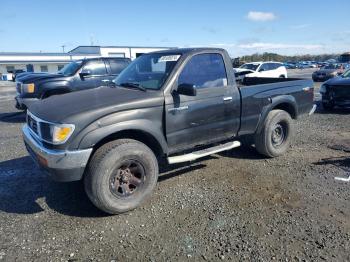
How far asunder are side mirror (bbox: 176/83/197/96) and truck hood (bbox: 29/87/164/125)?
27cm

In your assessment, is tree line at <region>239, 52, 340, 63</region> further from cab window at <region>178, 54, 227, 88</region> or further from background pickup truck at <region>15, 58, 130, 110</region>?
cab window at <region>178, 54, 227, 88</region>

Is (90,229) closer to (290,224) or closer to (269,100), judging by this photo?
(290,224)

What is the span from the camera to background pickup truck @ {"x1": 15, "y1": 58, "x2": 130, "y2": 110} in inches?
373

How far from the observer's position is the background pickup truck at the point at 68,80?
9469mm

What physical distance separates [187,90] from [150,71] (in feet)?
2.94

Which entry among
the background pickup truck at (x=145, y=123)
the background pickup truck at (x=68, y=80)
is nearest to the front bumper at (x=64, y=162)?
the background pickup truck at (x=145, y=123)

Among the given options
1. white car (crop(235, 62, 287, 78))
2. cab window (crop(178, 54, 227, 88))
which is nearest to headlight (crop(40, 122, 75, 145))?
cab window (crop(178, 54, 227, 88))

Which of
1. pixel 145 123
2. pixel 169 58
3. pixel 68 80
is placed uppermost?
pixel 169 58

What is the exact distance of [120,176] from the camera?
407cm

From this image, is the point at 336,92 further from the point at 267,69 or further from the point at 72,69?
the point at 267,69

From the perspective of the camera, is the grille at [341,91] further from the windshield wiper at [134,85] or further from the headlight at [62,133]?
the headlight at [62,133]

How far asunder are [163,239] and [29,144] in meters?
2.17

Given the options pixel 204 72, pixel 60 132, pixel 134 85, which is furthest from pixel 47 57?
pixel 60 132

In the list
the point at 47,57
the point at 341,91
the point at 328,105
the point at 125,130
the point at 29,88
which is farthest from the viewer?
the point at 47,57
